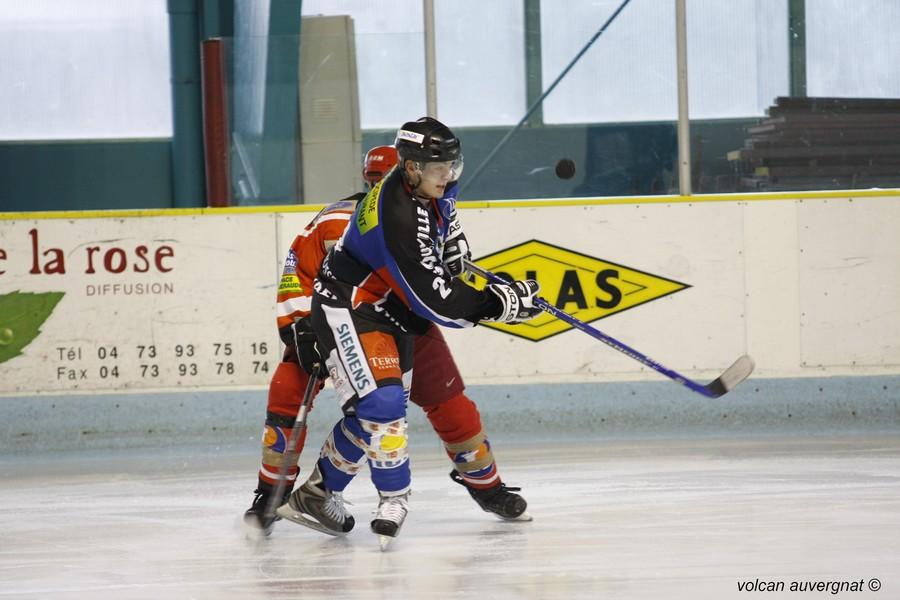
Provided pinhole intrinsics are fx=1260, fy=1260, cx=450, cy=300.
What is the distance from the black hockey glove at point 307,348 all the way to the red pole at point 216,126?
1876 millimetres

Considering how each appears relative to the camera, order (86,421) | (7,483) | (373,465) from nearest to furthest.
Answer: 1. (373,465)
2. (7,483)
3. (86,421)

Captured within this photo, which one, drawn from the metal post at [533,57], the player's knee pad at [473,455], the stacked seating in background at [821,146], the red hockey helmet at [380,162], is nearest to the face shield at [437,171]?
the red hockey helmet at [380,162]

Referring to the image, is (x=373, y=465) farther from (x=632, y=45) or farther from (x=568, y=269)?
(x=632, y=45)

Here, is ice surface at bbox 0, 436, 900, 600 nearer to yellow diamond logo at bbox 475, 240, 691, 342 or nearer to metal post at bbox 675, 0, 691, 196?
yellow diamond logo at bbox 475, 240, 691, 342

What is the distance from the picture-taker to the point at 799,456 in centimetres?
446

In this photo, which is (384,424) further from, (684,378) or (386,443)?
(684,378)

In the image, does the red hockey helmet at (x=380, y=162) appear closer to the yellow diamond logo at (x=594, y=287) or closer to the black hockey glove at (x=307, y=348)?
the black hockey glove at (x=307, y=348)

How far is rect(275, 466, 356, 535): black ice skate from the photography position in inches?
132

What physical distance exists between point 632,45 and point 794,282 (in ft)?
3.83

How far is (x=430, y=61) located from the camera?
16.9ft

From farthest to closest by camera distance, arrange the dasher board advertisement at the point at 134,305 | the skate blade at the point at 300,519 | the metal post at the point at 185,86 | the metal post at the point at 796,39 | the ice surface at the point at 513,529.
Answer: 1. the metal post at the point at 185,86
2. the metal post at the point at 796,39
3. the dasher board advertisement at the point at 134,305
4. the skate blade at the point at 300,519
5. the ice surface at the point at 513,529

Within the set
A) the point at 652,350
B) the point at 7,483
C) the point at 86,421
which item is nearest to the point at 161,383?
the point at 86,421

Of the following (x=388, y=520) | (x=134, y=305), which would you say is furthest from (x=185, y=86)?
(x=388, y=520)

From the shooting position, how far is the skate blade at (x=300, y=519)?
336 cm
